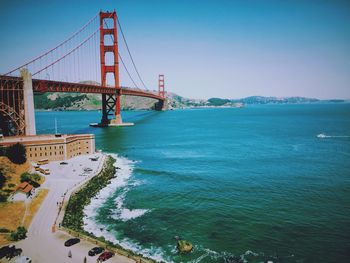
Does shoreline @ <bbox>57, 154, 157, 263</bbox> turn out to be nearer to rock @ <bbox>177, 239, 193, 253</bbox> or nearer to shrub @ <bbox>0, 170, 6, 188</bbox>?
rock @ <bbox>177, 239, 193, 253</bbox>

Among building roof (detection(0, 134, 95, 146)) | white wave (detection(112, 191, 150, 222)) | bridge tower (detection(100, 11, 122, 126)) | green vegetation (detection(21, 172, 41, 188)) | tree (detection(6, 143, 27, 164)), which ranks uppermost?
bridge tower (detection(100, 11, 122, 126))

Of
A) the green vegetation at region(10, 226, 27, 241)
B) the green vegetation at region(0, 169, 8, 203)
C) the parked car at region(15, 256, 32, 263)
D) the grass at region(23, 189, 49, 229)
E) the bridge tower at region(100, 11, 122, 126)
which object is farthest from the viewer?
the bridge tower at region(100, 11, 122, 126)

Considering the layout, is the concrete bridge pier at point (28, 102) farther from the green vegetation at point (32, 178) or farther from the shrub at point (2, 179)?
the shrub at point (2, 179)

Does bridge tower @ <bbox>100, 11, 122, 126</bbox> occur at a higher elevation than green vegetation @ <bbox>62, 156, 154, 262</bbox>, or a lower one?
higher

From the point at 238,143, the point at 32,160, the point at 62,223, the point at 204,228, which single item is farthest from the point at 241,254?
the point at 238,143

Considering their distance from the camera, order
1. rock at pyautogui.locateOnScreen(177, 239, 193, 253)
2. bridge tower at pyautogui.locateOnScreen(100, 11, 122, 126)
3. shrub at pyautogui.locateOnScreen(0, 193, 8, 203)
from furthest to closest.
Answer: bridge tower at pyautogui.locateOnScreen(100, 11, 122, 126), shrub at pyautogui.locateOnScreen(0, 193, 8, 203), rock at pyautogui.locateOnScreen(177, 239, 193, 253)

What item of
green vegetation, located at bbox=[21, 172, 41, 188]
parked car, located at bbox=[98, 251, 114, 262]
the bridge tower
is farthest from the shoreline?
the bridge tower

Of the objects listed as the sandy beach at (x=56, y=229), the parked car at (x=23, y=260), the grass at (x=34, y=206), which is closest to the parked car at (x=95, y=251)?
the sandy beach at (x=56, y=229)

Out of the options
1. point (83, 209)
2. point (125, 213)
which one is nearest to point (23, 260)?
point (83, 209)
